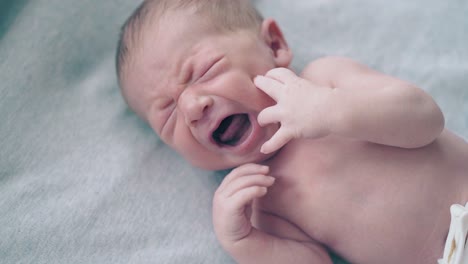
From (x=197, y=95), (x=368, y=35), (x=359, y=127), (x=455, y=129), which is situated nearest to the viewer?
(x=359, y=127)

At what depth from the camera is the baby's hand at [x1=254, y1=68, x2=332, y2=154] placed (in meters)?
0.96

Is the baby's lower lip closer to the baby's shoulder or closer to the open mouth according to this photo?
the open mouth

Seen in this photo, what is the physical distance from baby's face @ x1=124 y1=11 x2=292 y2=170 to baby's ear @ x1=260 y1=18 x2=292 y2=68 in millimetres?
38

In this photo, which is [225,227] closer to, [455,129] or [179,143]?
[179,143]

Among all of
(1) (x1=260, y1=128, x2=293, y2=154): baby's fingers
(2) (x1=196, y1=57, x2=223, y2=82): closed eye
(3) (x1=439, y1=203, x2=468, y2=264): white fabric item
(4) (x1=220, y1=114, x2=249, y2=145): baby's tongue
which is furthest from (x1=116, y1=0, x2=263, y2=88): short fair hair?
(3) (x1=439, y1=203, x2=468, y2=264): white fabric item

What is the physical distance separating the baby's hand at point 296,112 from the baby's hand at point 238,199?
9cm

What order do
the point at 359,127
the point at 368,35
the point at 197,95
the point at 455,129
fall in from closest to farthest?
the point at 359,127
the point at 197,95
the point at 455,129
the point at 368,35

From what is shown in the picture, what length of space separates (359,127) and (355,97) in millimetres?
66

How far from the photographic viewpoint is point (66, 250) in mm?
1134

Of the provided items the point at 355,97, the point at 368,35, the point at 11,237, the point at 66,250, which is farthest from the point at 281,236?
the point at 368,35

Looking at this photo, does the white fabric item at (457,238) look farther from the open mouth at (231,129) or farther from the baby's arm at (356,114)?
the open mouth at (231,129)

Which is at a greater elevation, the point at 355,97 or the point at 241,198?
the point at 355,97

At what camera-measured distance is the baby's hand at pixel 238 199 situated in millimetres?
1023

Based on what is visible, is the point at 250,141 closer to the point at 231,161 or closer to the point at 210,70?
the point at 231,161
